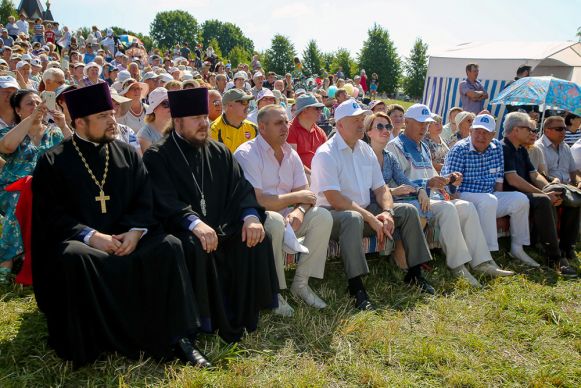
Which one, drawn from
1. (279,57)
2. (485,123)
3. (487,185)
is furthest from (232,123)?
(279,57)

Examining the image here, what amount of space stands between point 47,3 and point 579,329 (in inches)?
1428

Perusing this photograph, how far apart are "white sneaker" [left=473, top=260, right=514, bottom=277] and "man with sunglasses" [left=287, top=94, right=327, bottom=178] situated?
2.29 meters

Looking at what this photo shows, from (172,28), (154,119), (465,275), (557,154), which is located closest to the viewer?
(465,275)

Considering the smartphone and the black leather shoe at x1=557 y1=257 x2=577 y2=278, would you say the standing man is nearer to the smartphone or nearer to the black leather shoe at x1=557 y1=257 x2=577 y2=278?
the black leather shoe at x1=557 y1=257 x2=577 y2=278

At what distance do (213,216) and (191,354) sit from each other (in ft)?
3.57

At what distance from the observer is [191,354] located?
327 centimetres

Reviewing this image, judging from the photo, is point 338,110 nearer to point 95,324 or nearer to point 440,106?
point 95,324

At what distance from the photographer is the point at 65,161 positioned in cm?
345

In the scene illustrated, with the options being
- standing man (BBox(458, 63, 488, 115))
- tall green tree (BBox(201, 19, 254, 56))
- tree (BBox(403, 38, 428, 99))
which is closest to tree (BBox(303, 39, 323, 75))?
tree (BBox(403, 38, 428, 99))

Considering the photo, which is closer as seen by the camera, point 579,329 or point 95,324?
point 95,324

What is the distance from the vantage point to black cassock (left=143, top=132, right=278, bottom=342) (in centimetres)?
364

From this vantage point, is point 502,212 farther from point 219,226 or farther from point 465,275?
point 219,226

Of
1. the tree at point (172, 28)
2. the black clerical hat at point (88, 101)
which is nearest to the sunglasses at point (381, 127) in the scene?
the black clerical hat at point (88, 101)

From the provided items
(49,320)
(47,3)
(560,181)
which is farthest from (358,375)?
(47,3)
